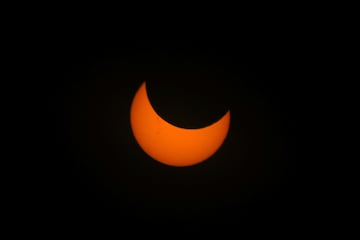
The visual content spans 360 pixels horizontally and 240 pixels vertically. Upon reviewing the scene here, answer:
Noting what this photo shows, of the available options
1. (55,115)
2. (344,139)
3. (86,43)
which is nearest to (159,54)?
(86,43)

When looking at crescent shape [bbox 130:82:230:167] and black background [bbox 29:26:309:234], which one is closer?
black background [bbox 29:26:309:234]

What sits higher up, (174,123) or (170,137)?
(170,137)

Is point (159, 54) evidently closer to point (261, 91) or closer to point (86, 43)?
point (86, 43)

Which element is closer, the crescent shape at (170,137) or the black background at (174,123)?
the black background at (174,123)

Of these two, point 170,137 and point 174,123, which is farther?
point 170,137
